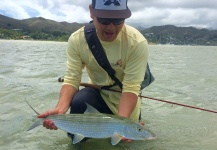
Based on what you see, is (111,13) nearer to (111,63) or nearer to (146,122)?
(111,63)

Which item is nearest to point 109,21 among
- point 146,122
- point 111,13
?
point 111,13

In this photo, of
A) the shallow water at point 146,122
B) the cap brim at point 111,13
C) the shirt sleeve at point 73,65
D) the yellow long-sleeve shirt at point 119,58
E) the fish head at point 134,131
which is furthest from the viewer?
the shallow water at point 146,122

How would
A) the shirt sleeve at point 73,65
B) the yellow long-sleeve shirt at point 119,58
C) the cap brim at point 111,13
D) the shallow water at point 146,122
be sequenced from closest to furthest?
the cap brim at point 111,13
the yellow long-sleeve shirt at point 119,58
the shirt sleeve at point 73,65
the shallow water at point 146,122

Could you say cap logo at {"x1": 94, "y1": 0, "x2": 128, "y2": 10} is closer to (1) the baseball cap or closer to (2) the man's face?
(1) the baseball cap

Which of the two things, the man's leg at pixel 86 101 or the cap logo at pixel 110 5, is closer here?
the cap logo at pixel 110 5

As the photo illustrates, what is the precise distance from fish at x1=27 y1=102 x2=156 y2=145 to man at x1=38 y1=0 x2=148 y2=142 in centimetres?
20

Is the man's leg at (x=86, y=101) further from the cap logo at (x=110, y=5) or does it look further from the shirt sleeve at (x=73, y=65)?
the cap logo at (x=110, y=5)

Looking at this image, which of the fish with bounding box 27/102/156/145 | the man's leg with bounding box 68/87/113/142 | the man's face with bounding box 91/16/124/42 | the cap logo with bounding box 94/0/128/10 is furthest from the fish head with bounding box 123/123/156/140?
the cap logo with bounding box 94/0/128/10

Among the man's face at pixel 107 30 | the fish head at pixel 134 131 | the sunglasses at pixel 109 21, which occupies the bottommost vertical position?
the fish head at pixel 134 131

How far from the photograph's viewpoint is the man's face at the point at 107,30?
3.69 m

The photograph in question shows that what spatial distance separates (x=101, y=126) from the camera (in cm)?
342

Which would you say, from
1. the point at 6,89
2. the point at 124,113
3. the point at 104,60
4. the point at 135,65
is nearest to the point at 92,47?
the point at 104,60

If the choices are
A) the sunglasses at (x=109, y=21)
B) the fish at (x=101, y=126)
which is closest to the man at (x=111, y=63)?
the sunglasses at (x=109, y=21)

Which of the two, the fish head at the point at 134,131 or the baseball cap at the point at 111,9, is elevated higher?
the baseball cap at the point at 111,9
